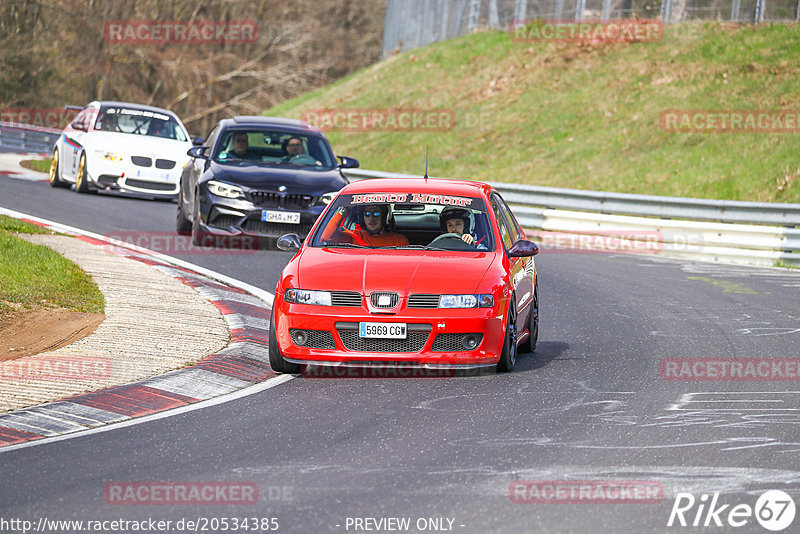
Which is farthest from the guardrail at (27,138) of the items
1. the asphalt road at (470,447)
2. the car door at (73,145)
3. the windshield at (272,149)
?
the asphalt road at (470,447)

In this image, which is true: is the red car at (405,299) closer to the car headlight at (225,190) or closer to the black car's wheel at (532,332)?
the black car's wheel at (532,332)

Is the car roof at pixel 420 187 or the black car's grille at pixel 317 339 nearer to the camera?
the black car's grille at pixel 317 339

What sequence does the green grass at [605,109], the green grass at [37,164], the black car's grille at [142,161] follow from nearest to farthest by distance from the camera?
1. the black car's grille at [142,161]
2. the green grass at [605,109]
3. the green grass at [37,164]

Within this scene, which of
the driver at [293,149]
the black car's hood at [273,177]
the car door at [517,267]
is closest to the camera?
the car door at [517,267]

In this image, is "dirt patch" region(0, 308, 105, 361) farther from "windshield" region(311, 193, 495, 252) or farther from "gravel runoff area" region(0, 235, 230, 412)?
"windshield" region(311, 193, 495, 252)

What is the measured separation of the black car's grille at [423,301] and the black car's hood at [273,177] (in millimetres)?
7508

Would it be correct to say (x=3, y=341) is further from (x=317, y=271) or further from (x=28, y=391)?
(x=317, y=271)

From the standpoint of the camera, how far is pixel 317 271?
364 inches

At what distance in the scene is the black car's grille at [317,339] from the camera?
8.87 meters

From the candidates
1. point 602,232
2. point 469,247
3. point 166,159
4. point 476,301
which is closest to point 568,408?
point 476,301

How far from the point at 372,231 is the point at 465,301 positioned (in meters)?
1.67

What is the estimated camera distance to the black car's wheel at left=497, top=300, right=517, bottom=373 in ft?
30.3

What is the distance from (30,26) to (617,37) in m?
26.9

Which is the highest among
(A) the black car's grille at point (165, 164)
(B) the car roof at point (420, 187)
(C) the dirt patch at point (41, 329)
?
(B) the car roof at point (420, 187)
